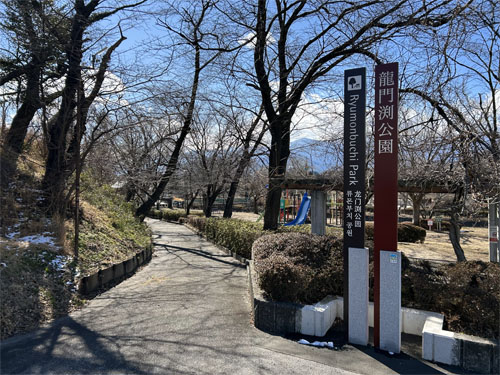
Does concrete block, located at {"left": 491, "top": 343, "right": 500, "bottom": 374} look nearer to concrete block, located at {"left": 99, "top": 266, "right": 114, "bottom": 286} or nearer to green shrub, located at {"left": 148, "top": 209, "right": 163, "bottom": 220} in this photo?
concrete block, located at {"left": 99, "top": 266, "right": 114, "bottom": 286}

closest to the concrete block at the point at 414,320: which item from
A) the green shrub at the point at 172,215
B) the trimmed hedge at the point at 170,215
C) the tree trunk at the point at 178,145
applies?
the tree trunk at the point at 178,145

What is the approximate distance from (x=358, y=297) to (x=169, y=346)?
7.96ft

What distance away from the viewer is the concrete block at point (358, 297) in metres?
4.47

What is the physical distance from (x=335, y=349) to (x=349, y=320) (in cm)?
45

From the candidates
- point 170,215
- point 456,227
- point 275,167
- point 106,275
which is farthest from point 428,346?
point 170,215

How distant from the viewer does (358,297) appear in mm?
4523

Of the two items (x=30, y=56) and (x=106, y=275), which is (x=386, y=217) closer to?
(x=106, y=275)

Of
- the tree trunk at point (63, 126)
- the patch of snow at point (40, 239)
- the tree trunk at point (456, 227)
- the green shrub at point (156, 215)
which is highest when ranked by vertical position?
the tree trunk at point (63, 126)

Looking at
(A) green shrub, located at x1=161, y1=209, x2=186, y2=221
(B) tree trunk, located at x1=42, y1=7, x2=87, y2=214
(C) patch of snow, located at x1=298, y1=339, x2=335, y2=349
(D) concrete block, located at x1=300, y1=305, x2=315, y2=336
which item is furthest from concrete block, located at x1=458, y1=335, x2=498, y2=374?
(A) green shrub, located at x1=161, y1=209, x2=186, y2=221

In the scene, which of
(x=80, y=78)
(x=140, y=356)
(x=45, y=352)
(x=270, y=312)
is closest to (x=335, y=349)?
(x=270, y=312)

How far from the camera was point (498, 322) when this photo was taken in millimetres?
3848

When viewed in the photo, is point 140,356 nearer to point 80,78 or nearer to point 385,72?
point 385,72

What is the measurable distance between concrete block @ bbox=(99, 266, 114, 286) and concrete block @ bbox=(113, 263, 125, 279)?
189 mm

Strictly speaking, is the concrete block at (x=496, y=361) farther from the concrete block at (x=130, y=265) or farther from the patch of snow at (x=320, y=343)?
the concrete block at (x=130, y=265)
